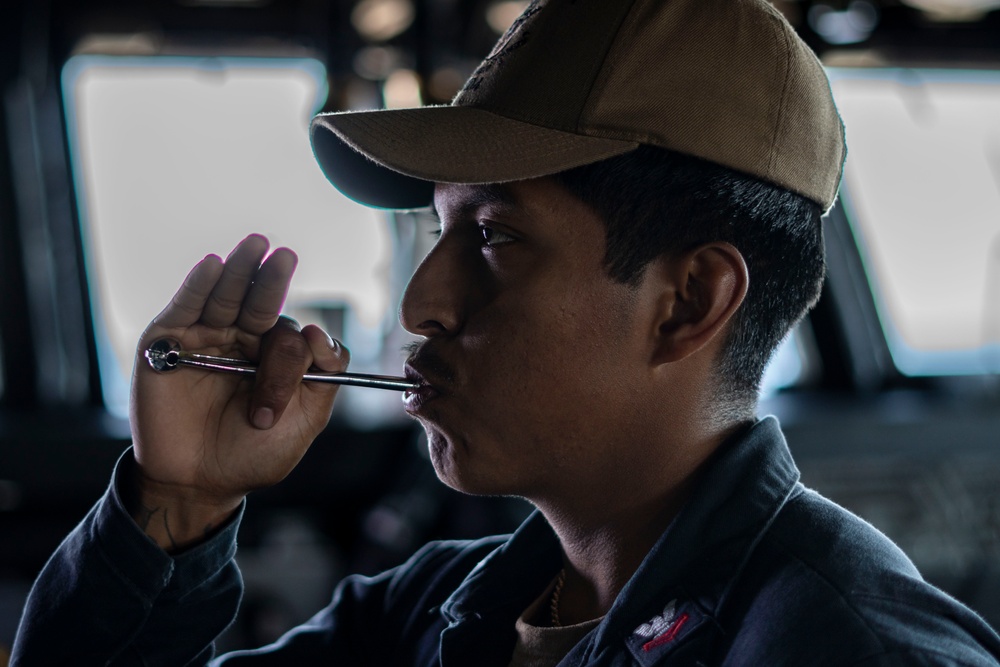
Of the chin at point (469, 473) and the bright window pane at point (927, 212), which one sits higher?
the chin at point (469, 473)

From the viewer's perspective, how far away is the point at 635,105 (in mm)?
966

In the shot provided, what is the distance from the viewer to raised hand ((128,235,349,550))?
1137 millimetres

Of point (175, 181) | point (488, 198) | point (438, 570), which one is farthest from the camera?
point (175, 181)

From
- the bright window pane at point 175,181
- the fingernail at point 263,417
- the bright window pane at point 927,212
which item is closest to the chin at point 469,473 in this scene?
the fingernail at point 263,417

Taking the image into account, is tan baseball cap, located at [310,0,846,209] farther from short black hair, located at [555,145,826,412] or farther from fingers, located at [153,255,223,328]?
fingers, located at [153,255,223,328]

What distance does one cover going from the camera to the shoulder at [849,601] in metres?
0.77

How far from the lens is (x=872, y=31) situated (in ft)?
11.5

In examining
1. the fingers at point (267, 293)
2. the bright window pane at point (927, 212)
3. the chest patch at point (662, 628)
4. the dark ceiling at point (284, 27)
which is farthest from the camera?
the bright window pane at point (927, 212)

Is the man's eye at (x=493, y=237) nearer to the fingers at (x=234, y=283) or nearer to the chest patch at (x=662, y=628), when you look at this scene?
the fingers at (x=234, y=283)

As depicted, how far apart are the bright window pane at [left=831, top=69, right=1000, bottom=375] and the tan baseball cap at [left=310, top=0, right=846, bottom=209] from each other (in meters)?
2.83

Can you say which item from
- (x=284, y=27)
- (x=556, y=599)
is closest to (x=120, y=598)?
(x=556, y=599)

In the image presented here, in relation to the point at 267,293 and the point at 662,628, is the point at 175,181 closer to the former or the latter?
the point at 267,293

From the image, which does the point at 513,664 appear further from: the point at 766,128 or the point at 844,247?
the point at 844,247

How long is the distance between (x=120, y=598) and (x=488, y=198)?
58 centimetres
